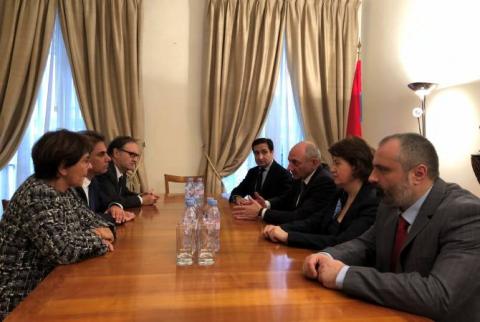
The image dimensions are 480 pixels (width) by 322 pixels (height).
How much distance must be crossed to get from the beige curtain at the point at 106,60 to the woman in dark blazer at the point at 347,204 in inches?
124

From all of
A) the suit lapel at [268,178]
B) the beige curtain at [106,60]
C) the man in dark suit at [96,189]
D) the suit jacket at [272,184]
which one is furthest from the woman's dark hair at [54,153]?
A: the beige curtain at [106,60]

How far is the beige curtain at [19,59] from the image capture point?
14.6 feet

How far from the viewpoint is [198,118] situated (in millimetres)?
4992

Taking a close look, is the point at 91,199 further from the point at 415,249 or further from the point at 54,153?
the point at 415,249

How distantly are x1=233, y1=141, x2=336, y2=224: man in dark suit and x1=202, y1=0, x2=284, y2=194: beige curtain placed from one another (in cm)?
214

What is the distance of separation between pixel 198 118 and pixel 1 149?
2263 millimetres

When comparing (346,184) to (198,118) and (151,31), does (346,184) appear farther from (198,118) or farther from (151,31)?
(151,31)

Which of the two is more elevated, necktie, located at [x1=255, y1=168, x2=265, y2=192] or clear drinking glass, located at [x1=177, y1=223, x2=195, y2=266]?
clear drinking glass, located at [x1=177, y1=223, x2=195, y2=266]

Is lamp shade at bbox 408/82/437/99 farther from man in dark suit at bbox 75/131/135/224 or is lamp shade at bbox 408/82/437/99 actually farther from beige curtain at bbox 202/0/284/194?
man in dark suit at bbox 75/131/135/224

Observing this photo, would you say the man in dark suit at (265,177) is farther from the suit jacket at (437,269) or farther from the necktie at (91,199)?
the suit jacket at (437,269)

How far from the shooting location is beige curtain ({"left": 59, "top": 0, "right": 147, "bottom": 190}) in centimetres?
457

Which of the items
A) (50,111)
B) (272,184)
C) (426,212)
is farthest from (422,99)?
(50,111)

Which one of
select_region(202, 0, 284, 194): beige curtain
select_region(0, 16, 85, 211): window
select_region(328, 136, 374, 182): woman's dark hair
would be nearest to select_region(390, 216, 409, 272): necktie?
select_region(328, 136, 374, 182): woman's dark hair

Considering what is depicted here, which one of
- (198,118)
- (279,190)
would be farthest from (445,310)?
(198,118)
